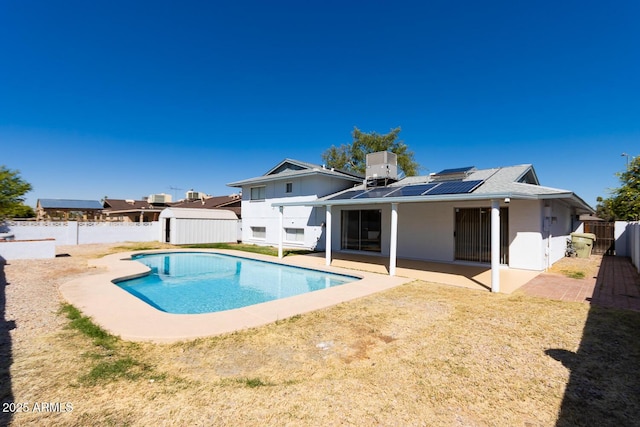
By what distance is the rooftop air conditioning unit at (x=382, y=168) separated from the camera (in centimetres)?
1808

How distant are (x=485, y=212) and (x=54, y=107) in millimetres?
27953

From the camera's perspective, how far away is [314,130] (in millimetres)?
33656

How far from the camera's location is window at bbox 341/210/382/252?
1667 cm

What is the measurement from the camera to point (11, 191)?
65.9 ft

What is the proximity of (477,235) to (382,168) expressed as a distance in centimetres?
704

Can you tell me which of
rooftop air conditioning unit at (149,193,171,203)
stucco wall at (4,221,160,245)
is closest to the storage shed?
stucco wall at (4,221,160,245)

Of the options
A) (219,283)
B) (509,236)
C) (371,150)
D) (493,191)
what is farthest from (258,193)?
(371,150)

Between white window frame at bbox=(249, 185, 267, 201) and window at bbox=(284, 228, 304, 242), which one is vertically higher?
white window frame at bbox=(249, 185, 267, 201)

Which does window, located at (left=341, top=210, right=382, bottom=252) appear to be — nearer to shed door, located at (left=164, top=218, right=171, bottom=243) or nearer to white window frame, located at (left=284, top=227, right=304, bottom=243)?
white window frame, located at (left=284, top=227, right=304, bottom=243)

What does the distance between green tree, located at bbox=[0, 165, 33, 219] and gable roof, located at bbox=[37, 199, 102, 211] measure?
78.5 feet

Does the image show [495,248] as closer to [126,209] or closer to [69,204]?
[126,209]

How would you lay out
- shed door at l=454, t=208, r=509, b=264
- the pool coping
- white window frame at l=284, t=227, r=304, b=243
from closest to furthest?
the pool coping
shed door at l=454, t=208, r=509, b=264
white window frame at l=284, t=227, r=304, b=243

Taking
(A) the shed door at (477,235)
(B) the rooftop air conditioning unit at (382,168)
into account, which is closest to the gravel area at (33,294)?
(A) the shed door at (477,235)

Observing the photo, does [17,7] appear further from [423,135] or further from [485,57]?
[423,135]
